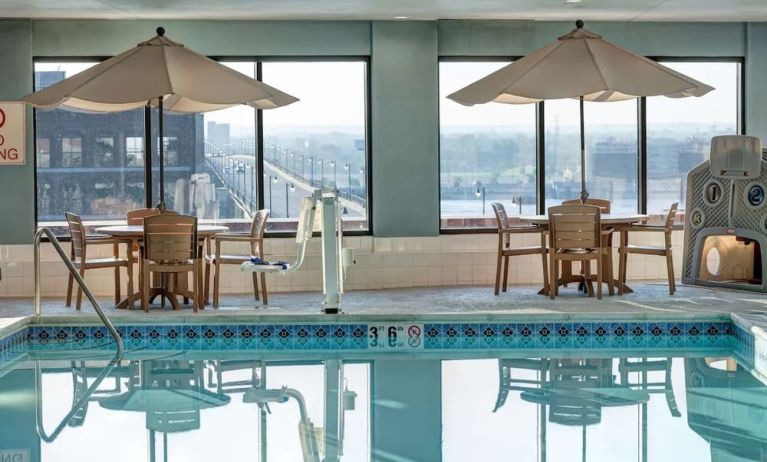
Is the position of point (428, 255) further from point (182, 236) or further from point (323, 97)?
point (182, 236)

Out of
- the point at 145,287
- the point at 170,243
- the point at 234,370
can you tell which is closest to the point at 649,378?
the point at 234,370

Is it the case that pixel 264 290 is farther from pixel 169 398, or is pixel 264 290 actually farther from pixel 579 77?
pixel 579 77

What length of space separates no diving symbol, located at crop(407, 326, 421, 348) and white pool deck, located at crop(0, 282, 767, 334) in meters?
0.09

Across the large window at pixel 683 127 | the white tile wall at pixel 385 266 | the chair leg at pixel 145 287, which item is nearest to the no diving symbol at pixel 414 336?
the chair leg at pixel 145 287

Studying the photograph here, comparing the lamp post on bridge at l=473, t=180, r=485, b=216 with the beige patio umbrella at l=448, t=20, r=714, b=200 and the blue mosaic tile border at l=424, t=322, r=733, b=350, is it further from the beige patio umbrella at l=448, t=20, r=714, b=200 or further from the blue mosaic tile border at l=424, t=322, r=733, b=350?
the blue mosaic tile border at l=424, t=322, r=733, b=350

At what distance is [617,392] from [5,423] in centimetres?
362

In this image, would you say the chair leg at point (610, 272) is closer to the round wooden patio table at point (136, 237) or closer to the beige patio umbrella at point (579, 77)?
the beige patio umbrella at point (579, 77)

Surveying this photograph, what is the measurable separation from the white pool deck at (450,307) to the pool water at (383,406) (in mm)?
292

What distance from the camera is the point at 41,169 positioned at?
33.3 ft

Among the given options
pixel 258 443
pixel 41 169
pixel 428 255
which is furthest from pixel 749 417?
pixel 41 169

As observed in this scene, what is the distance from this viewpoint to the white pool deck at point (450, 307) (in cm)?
768

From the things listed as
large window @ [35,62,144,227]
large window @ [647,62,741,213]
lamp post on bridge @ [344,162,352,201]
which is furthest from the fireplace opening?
large window @ [35,62,144,227]

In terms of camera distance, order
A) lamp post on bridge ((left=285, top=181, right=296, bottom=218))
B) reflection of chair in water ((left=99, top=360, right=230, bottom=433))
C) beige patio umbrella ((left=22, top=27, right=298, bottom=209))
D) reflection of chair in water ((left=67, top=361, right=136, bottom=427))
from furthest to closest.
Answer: lamp post on bridge ((left=285, top=181, right=296, bottom=218)) → beige patio umbrella ((left=22, top=27, right=298, bottom=209)) → reflection of chair in water ((left=67, top=361, right=136, bottom=427)) → reflection of chair in water ((left=99, top=360, right=230, bottom=433))

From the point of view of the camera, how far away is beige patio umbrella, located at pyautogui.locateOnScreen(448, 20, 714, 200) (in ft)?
27.7
